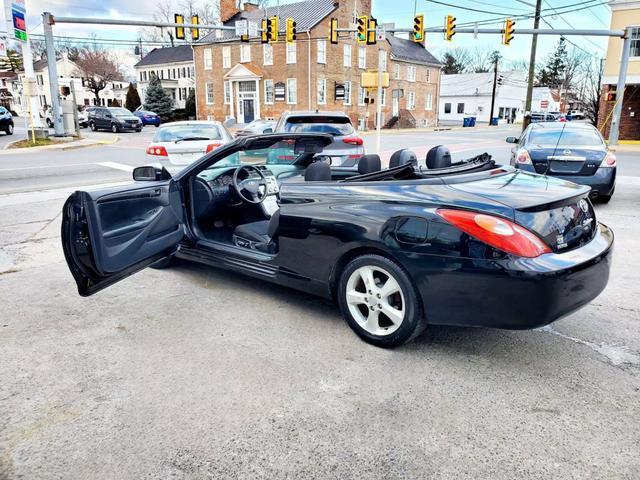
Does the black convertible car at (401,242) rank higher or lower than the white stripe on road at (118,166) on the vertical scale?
higher

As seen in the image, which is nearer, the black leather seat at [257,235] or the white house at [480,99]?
the black leather seat at [257,235]

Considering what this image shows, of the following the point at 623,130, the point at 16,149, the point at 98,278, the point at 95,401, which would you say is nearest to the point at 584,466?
the point at 95,401

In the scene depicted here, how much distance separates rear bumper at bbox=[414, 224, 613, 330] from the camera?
2869 millimetres

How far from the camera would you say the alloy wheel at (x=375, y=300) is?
3.31 meters

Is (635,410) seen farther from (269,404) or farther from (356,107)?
(356,107)

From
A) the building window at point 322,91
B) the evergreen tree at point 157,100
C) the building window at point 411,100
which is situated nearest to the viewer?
the building window at point 322,91

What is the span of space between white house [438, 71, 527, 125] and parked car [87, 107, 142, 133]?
49.7m

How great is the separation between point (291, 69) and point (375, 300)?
40425 millimetres

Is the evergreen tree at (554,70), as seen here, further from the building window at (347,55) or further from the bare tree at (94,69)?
the bare tree at (94,69)

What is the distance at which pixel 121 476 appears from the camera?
7.60ft

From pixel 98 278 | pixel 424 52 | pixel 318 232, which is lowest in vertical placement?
pixel 98 278

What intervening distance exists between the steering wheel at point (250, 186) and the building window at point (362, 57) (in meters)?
42.5

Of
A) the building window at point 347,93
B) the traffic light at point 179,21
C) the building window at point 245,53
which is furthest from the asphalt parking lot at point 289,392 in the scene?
the building window at point 245,53

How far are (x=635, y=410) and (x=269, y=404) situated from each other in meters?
1.98
